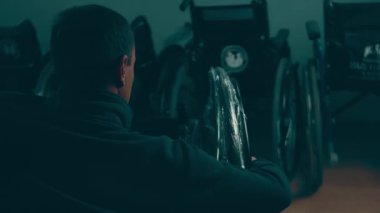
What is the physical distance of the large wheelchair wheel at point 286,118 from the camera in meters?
2.77

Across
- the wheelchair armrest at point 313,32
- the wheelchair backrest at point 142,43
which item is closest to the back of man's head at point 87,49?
the wheelchair armrest at point 313,32

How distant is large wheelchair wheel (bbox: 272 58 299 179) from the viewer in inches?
109

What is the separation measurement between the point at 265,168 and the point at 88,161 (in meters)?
0.32

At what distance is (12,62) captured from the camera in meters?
3.33

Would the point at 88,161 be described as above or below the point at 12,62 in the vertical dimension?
above

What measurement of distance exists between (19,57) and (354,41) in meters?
1.52

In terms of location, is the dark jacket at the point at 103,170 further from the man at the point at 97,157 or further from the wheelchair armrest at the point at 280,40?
the wheelchair armrest at the point at 280,40

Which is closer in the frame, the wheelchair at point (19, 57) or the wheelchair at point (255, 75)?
the wheelchair at point (255, 75)

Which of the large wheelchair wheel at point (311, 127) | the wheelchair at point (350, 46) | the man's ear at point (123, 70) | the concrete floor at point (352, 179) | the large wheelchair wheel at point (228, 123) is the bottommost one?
the concrete floor at point (352, 179)

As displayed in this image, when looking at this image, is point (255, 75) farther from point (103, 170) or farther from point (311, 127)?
point (103, 170)

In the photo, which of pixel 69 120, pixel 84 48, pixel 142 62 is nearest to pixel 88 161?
pixel 69 120

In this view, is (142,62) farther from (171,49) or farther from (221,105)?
(221,105)

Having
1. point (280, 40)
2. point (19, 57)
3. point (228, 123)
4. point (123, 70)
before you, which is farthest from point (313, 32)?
point (123, 70)

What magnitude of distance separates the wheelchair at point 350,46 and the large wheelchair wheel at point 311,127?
0.08 meters
